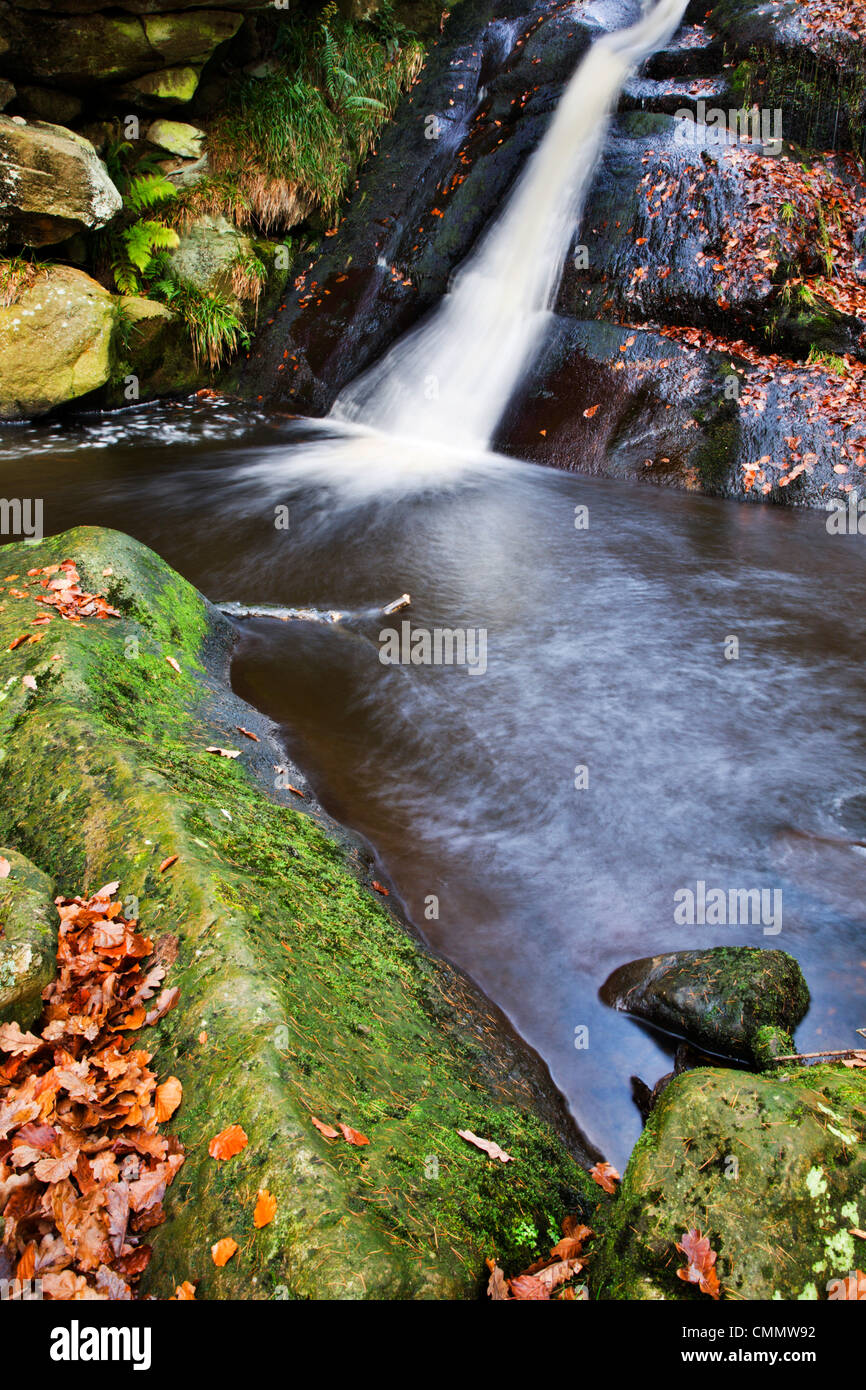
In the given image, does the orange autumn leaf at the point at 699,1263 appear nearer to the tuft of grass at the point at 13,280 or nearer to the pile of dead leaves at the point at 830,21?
the tuft of grass at the point at 13,280

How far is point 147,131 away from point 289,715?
11579mm

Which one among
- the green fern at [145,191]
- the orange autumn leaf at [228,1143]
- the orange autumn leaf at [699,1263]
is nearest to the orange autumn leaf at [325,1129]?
the orange autumn leaf at [228,1143]

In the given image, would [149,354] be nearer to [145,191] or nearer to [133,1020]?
[145,191]

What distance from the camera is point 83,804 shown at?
9.83 ft

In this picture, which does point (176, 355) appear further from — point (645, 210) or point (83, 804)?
point (83, 804)

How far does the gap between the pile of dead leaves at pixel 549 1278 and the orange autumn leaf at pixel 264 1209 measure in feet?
1.79

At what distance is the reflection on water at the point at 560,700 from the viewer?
375 centimetres

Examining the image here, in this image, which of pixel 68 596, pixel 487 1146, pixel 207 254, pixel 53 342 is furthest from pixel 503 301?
pixel 487 1146

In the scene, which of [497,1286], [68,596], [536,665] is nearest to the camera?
[497,1286]

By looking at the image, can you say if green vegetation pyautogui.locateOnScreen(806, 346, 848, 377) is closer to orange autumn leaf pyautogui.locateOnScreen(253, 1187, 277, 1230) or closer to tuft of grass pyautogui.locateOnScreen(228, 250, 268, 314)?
tuft of grass pyautogui.locateOnScreen(228, 250, 268, 314)

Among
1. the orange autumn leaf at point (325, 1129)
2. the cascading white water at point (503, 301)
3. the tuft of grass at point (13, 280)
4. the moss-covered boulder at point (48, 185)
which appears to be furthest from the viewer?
the cascading white water at point (503, 301)

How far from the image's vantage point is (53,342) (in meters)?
10.6

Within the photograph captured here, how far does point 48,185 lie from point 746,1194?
12.3m

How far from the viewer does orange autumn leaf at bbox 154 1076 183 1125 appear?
208cm
